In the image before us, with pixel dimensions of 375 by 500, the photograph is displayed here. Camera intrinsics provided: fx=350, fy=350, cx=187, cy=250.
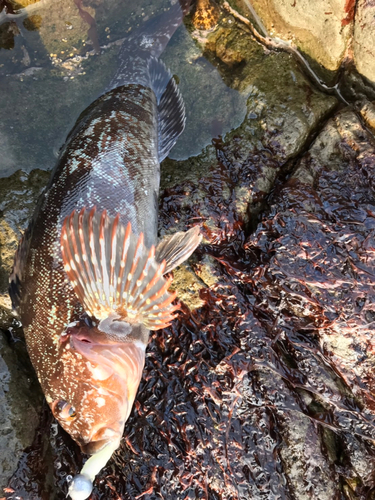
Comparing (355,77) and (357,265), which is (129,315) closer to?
(357,265)

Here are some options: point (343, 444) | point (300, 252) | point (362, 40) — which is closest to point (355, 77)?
point (362, 40)

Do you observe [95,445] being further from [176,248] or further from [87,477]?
[176,248]

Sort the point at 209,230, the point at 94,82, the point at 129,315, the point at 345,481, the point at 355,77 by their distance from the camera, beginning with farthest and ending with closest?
the point at 94,82, the point at 355,77, the point at 209,230, the point at 345,481, the point at 129,315

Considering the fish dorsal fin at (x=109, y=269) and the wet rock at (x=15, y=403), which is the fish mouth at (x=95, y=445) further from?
the wet rock at (x=15, y=403)

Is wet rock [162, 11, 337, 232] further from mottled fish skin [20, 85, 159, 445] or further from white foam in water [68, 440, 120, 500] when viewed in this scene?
white foam in water [68, 440, 120, 500]

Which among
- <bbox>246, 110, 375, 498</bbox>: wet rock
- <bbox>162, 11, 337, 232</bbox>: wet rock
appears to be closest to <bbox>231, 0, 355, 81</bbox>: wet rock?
<bbox>162, 11, 337, 232</bbox>: wet rock
